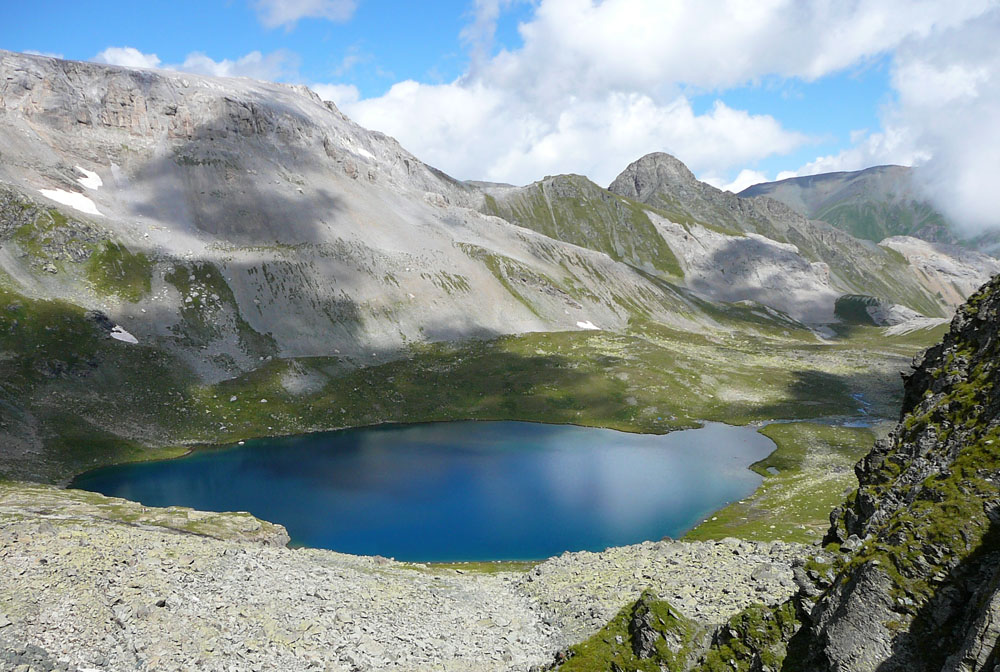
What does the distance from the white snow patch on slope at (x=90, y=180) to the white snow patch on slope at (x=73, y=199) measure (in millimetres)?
5538

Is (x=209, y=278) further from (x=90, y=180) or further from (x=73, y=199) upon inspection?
(x=90, y=180)

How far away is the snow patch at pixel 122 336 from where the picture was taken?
4277 inches

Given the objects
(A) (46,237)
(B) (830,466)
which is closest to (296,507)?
(B) (830,466)

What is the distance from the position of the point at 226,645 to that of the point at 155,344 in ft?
331

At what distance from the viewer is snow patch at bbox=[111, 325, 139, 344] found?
108625 mm

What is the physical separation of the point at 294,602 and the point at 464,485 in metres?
49.6

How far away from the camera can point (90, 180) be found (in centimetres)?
14012

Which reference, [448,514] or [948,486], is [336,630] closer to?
[948,486]

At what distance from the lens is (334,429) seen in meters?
107

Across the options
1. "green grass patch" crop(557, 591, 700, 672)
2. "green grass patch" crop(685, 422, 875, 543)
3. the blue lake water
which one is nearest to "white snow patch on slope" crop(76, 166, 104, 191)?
the blue lake water

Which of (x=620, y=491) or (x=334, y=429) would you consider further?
(x=334, y=429)

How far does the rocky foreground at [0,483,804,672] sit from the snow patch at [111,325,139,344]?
80.4 metres

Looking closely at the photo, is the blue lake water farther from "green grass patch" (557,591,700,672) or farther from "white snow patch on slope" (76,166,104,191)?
"white snow patch on slope" (76,166,104,191)

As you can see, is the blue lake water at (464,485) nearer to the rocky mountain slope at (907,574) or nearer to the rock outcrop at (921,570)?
the rocky mountain slope at (907,574)
